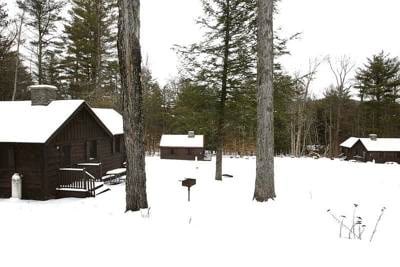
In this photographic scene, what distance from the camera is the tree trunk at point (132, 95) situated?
7266mm

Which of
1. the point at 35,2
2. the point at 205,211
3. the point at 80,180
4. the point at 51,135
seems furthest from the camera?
the point at 35,2

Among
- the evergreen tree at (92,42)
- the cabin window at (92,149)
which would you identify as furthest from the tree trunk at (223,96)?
the evergreen tree at (92,42)

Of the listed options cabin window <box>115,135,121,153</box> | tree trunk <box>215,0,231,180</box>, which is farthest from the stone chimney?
tree trunk <box>215,0,231,180</box>

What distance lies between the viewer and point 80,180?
Answer: 1384 cm

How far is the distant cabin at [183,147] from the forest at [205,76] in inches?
143

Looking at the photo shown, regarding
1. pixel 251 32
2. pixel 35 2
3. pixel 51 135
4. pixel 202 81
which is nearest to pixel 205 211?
pixel 51 135

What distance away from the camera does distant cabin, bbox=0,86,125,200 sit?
12.7m

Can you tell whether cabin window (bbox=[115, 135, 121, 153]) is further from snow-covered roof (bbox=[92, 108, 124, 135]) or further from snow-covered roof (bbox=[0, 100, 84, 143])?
snow-covered roof (bbox=[0, 100, 84, 143])

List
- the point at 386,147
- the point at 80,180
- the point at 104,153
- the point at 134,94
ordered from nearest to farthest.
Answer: the point at 134,94 → the point at 80,180 → the point at 104,153 → the point at 386,147

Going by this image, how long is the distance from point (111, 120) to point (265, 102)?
51.6 feet

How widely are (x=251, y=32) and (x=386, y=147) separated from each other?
3105cm

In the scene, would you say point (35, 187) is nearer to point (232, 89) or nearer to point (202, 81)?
point (202, 81)

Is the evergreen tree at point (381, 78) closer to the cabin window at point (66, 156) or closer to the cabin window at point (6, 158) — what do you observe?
the cabin window at point (66, 156)

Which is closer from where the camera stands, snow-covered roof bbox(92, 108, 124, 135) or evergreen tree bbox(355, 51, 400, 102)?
snow-covered roof bbox(92, 108, 124, 135)
